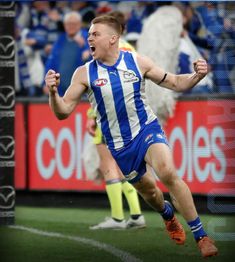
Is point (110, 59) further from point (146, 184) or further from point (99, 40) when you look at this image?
point (146, 184)

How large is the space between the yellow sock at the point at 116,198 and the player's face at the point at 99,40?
2.42 meters

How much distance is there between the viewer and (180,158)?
452 inches

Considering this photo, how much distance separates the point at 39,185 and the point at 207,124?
8.00ft

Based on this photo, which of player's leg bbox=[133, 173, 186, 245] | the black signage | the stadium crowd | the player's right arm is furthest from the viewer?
the black signage

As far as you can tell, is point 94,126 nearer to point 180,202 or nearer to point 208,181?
point 208,181

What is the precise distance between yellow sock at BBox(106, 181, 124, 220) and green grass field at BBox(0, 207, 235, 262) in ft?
0.88

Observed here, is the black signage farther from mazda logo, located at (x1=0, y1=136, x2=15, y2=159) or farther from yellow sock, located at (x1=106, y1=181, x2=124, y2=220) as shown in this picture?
yellow sock, located at (x1=106, y1=181, x2=124, y2=220)

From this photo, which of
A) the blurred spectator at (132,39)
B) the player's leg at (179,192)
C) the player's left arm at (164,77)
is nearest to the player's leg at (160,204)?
the player's leg at (179,192)

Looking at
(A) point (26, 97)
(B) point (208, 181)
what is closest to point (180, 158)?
(B) point (208, 181)

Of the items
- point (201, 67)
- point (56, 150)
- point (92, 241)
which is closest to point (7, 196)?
point (92, 241)

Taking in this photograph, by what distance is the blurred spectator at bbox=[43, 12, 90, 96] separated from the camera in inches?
479

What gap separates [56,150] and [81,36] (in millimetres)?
1493

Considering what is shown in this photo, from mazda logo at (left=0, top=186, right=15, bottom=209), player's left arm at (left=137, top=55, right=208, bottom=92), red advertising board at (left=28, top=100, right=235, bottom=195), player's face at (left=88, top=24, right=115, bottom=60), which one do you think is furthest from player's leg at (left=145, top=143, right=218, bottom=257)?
mazda logo at (left=0, top=186, right=15, bottom=209)

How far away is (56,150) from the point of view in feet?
40.2
